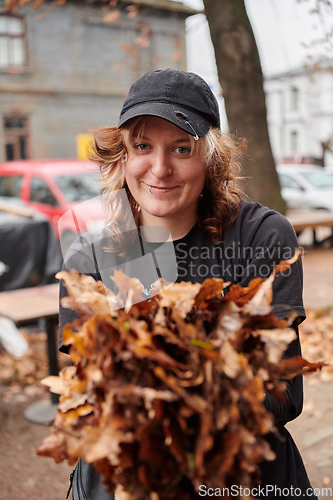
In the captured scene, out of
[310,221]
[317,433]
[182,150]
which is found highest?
[182,150]

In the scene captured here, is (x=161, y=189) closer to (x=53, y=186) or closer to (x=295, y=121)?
(x=53, y=186)

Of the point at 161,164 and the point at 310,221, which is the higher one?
the point at 161,164

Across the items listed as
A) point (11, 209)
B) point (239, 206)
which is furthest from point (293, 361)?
point (11, 209)

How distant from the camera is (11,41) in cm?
1991

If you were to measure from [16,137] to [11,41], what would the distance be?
3812 millimetres

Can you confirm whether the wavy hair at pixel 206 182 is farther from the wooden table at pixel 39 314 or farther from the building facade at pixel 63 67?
the building facade at pixel 63 67

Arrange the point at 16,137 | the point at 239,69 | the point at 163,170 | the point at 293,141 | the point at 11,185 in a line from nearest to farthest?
1. the point at 163,170
2. the point at 239,69
3. the point at 11,185
4. the point at 16,137
5. the point at 293,141

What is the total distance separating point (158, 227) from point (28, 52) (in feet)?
67.4

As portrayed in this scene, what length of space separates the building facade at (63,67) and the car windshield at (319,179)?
9.15 meters

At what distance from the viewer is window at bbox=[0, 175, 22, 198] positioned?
993 cm

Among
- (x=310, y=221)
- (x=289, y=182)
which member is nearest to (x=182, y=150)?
(x=310, y=221)

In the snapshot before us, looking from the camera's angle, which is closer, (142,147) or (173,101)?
(173,101)

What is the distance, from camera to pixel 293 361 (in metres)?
1.04

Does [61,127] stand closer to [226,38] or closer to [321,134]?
[226,38]
